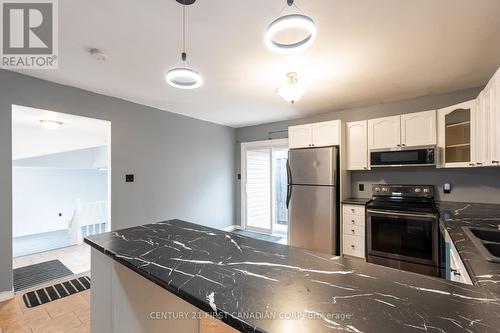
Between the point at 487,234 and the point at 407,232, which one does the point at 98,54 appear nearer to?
the point at 487,234

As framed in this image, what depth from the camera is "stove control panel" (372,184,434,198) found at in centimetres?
312

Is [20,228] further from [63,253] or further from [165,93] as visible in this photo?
[165,93]

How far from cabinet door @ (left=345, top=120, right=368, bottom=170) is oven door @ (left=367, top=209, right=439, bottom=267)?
2.57ft

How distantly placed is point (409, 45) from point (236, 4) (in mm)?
1541

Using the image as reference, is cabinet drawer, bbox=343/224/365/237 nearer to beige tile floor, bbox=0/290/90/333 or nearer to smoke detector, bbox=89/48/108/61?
beige tile floor, bbox=0/290/90/333

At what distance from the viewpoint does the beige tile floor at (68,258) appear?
126 inches

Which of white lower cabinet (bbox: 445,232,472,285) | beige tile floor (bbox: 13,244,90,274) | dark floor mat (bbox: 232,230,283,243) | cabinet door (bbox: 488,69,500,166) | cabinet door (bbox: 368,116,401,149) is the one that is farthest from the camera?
dark floor mat (bbox: 232,230,283,243)

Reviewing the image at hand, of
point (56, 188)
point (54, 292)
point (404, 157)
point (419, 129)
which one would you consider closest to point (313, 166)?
point (404, 157)

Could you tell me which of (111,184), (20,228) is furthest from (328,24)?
(20,228)

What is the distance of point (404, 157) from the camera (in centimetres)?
299

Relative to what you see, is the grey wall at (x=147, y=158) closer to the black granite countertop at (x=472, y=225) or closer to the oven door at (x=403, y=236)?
the oven door at (x=403, y=236)

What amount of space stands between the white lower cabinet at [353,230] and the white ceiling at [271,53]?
164 centimetres

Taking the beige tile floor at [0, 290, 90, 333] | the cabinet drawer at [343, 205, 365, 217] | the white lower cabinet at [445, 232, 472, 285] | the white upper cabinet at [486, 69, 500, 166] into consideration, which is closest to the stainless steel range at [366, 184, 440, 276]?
the cabinet drawer at [343, 205, 365, 217]

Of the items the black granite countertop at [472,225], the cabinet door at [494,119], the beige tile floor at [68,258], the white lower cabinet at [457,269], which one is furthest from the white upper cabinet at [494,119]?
the beige tile floor at [68,258]
